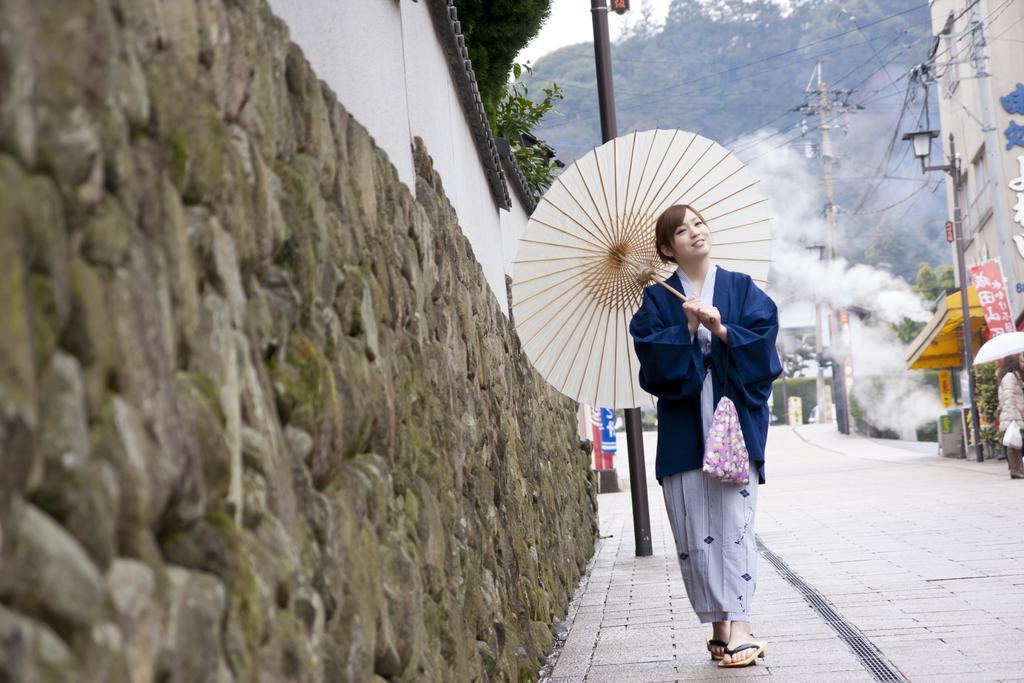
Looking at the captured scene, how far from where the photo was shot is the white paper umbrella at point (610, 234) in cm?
574

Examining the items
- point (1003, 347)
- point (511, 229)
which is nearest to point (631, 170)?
point (511, 229)

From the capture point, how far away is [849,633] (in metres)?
5.53

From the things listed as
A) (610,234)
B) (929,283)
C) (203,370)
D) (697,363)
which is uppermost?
(929,283)

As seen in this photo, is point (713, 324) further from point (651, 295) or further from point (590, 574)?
point (590, 574)

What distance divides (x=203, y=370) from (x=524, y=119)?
9051 millimetres

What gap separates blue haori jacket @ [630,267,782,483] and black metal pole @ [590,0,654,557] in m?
4.09

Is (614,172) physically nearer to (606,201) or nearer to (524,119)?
(606,201)

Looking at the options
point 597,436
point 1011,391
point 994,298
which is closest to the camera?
point 1011,391

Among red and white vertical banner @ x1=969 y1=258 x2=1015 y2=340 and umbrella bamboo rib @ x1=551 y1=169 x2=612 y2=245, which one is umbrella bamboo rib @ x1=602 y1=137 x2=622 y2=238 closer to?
umbrella bamboo rib @ x1=551 y1=169 x2=612 y2=245

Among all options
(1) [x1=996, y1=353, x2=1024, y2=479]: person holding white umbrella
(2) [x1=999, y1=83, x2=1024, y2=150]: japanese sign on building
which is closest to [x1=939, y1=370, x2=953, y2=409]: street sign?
(2) [x1=999, y1=83, x2=1024, y2=150]: japanese sign on building

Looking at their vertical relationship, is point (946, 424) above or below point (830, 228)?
below

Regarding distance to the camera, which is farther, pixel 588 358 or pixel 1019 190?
pixel 1019 190

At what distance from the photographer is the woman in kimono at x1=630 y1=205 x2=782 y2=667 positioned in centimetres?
518

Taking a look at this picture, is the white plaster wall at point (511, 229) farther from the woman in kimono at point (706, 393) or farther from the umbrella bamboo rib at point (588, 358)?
the woman in kimono at point (706, 393)
